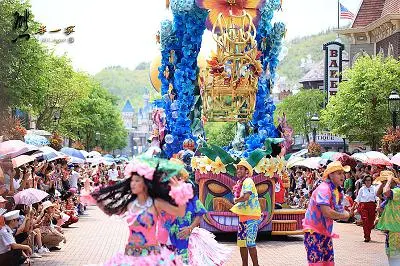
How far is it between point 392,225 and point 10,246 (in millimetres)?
6109

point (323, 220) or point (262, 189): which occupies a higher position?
point (323, 220)

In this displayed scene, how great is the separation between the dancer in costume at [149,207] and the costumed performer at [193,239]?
2126 millimetres

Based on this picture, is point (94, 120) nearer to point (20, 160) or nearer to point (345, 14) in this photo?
point (345, 14)

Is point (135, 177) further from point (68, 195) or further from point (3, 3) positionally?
point (3, 3)

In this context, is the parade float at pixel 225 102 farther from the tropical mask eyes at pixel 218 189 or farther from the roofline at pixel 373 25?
the roofline at pixel 373 25

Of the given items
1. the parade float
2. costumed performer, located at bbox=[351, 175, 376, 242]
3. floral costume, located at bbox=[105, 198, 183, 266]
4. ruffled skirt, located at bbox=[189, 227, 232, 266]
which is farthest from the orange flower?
floral costume, located at bbox=[105, 198, 183, 266]

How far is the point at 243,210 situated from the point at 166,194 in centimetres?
562

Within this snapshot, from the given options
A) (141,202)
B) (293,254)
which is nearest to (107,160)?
(293,254)

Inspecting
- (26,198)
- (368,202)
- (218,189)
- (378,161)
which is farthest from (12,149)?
(378,161)

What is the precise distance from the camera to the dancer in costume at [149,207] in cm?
802

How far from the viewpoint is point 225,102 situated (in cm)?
2214

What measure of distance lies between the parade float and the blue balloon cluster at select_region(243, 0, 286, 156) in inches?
1.0

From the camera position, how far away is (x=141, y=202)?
8211 millimetres

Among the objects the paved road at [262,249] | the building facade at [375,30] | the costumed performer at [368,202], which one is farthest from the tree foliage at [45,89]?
the building facade at [375,30]
